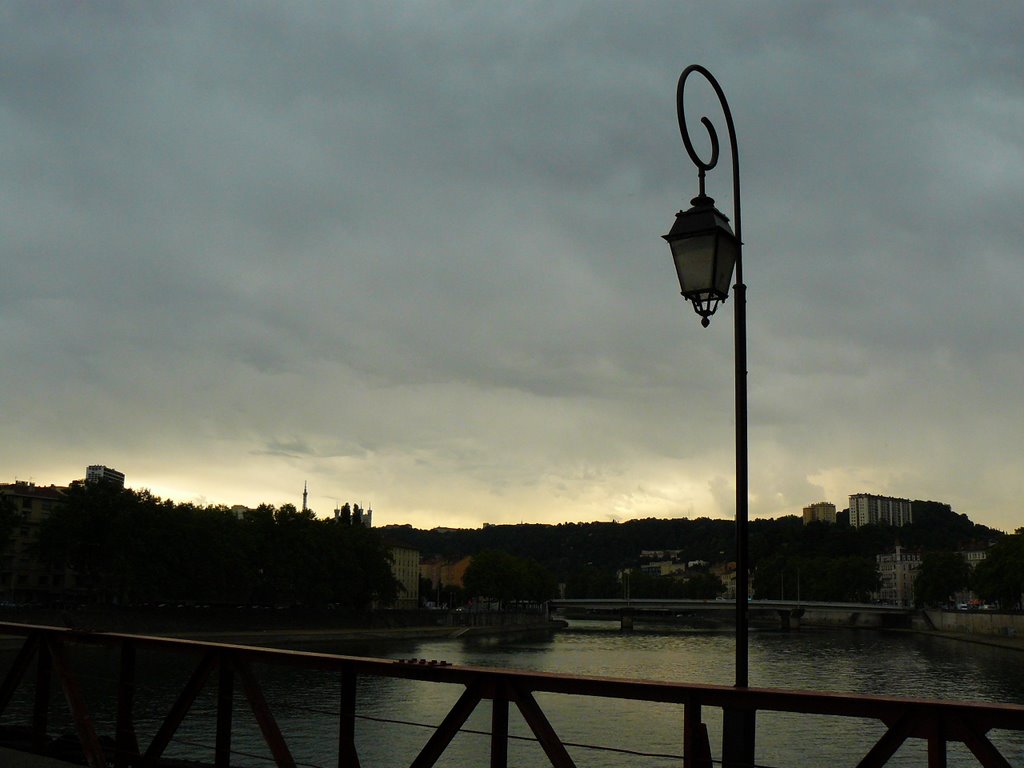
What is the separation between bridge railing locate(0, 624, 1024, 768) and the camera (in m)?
5.62

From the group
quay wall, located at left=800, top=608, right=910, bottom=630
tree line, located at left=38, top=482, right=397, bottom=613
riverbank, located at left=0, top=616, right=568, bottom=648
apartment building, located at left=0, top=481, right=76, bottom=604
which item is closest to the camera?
riverbank, located at left=0, top=616, right=568, bottom=648

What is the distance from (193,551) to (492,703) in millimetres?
84505

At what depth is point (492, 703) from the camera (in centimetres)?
848

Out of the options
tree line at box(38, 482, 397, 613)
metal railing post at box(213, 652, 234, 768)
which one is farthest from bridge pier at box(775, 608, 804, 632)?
metal railing post at box(213, 652, 234, 768)

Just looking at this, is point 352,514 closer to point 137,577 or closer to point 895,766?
point 137,577

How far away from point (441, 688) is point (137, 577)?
4495 centimetres

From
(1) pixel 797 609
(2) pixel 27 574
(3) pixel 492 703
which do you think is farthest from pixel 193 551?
(1) pixel 797 609

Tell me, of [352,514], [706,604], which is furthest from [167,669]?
[352,514]

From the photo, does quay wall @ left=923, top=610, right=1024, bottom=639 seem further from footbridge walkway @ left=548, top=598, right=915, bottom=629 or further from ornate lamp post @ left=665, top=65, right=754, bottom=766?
ornate lamp post @ left=665, top=65, right=754, bottom=766

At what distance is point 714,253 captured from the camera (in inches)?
334

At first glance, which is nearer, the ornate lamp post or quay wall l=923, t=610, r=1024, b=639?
the ornate lamp post

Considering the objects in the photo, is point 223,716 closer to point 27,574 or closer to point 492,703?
point 492,703

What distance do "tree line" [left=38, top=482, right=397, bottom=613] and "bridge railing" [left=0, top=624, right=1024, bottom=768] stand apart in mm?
76487

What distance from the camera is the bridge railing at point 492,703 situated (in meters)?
5.62
